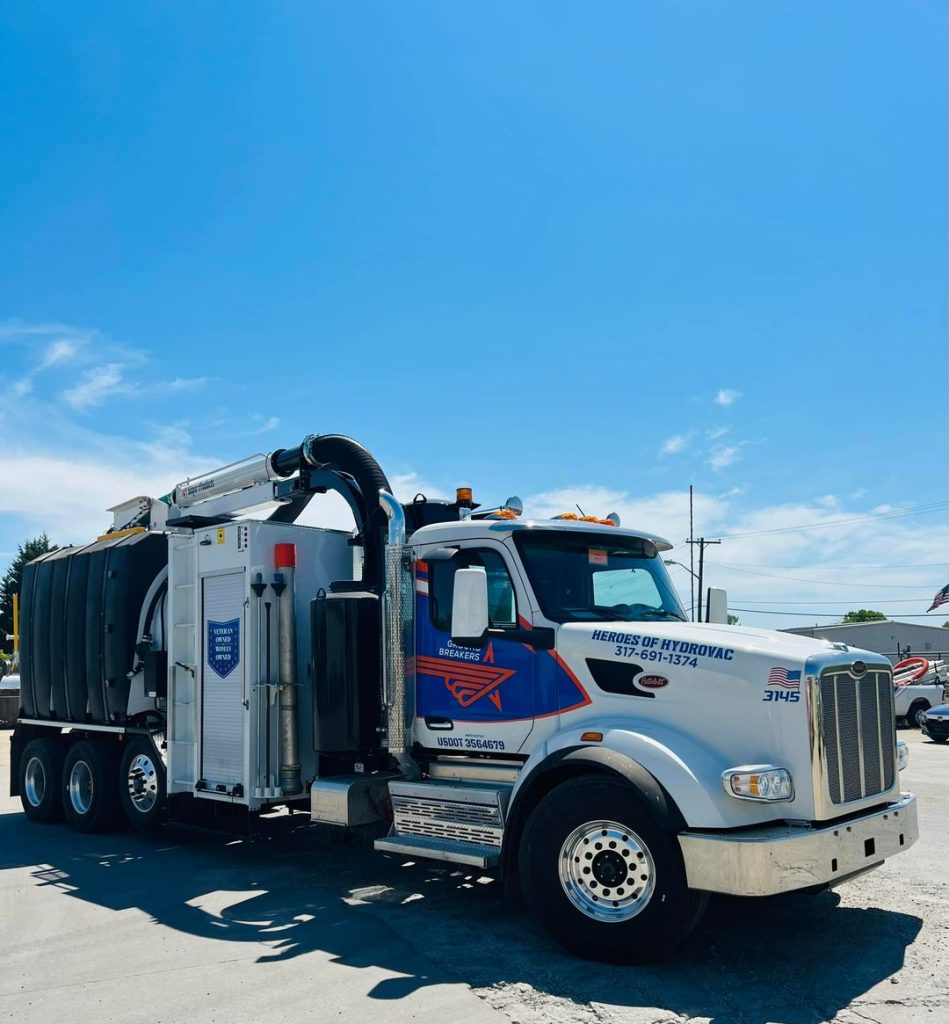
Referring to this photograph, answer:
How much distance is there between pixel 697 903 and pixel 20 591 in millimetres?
10293

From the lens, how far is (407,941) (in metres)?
6.06

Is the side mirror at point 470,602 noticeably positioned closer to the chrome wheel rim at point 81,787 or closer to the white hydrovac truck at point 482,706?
the white hydrovac truck at point 482,706

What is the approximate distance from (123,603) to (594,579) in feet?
18.8

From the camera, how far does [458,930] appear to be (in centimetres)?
630

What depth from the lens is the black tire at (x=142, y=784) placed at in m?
9.66

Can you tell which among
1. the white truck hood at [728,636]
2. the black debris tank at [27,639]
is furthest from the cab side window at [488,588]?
the black debris tank at [27,639]

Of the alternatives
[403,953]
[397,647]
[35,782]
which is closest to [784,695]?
[403,953]

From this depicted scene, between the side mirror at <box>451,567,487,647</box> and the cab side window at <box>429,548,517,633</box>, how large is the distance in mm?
286

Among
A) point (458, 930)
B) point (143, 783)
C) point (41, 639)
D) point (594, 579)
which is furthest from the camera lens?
point (41, 639)

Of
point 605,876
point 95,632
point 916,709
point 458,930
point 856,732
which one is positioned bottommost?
point 916,709

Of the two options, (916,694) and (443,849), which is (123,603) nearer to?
(443,849)

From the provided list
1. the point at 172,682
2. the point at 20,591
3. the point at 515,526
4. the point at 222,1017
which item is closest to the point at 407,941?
the point at 222,1017

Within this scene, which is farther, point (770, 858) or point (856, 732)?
point (856, 732)

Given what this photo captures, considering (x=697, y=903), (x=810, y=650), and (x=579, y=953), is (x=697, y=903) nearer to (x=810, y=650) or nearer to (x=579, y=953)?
(x=579, y=953)
